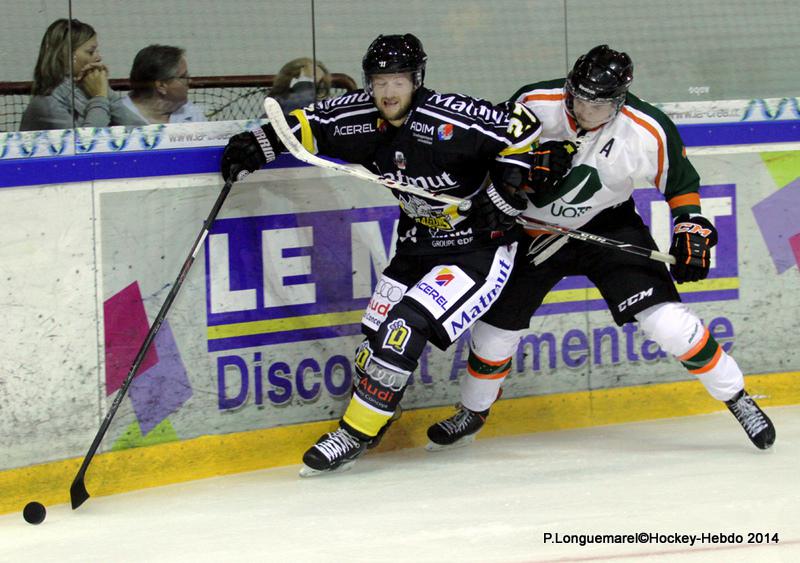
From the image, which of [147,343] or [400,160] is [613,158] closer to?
[400,160]

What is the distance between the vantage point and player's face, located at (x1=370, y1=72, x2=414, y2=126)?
12.0ft

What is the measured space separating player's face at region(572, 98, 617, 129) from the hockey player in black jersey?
0.13 meters

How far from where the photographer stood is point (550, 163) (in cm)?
377

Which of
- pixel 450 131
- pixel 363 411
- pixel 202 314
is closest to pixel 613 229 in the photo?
pixel 450 131

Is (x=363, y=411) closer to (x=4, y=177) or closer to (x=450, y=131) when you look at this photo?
(x=450, y=131)

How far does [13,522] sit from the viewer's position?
3.52 meters

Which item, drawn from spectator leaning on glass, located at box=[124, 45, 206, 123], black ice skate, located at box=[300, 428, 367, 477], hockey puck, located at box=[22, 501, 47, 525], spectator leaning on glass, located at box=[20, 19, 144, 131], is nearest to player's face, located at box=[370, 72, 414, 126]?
spectator leaning on glass, located at box=[124, 45, 206, 123]

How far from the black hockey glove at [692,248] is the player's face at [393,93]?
0.91 metres

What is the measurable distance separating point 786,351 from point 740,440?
2.10ft

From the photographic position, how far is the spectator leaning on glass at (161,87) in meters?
3.90

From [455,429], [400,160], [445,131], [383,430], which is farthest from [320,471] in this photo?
[445,131]

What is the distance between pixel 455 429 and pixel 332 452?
54 cm

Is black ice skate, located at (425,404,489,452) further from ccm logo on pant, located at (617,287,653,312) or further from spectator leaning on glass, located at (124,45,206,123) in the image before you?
spectator leaning on glass, located at (124,45,206,123)

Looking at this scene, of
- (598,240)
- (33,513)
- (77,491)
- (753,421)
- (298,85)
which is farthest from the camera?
(298,85)
